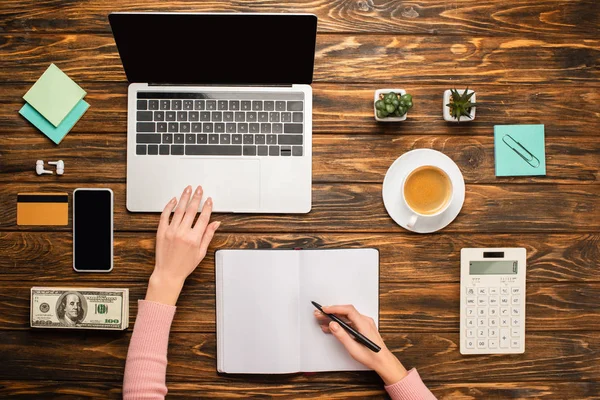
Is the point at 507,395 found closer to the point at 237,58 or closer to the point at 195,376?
the point at 195,376

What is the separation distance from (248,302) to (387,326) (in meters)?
0.32

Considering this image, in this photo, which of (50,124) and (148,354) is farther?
(50,124)

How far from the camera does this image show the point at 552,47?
1128 millimetres

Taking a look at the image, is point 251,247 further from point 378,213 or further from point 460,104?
point 460,104

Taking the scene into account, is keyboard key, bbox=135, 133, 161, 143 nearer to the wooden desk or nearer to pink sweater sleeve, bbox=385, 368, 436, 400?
the wooden desk

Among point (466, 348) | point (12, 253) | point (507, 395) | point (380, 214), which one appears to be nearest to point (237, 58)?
point (380, 214)

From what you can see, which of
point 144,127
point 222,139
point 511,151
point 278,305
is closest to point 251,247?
point 278,305

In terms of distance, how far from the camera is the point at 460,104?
1059 mm

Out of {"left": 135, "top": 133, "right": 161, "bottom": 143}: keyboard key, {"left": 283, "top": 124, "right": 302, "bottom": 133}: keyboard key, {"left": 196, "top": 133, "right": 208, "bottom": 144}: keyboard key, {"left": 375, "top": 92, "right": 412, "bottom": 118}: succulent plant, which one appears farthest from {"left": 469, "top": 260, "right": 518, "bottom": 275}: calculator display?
{"left": 135, "top": 133, "right": 161, "bottom": 143}: keyboard key

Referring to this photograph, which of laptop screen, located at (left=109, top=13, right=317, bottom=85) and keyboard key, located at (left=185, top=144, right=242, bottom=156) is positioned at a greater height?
laptop screen, located at (left=109, top=13, right=317, bottom=85)

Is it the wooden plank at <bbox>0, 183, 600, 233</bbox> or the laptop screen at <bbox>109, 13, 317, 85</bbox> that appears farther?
the wooden plank at <bbox>0, 183, 600, 233</bbox>

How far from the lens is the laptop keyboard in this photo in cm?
108

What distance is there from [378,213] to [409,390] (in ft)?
1.23

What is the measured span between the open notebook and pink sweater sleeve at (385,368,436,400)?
10 cm
